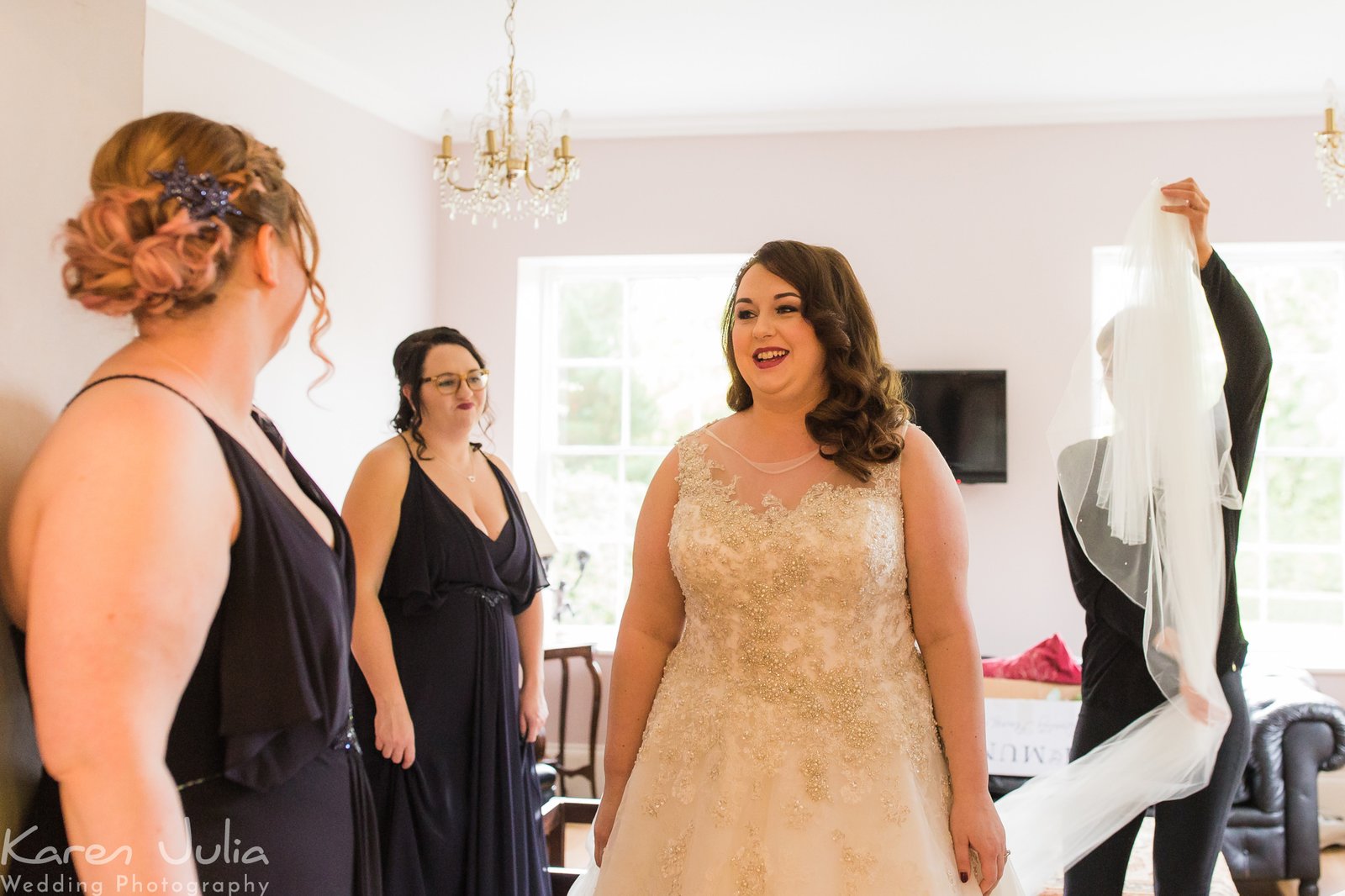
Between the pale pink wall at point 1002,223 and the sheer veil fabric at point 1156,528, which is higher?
the pale pink wall at point 1002,223

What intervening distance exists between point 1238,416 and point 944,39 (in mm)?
2754

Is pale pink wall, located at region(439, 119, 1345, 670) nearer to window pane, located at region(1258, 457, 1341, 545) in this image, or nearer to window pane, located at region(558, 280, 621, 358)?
window pane, located at region(558, 280, 621, 358)

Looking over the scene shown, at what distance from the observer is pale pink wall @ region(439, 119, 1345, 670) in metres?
5.22

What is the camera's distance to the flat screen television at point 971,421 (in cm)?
533

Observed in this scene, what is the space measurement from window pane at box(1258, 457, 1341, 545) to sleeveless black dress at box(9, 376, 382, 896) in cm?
549

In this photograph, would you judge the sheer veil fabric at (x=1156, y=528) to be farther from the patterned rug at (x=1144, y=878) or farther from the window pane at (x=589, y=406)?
the window pane at (x=589, y=406)

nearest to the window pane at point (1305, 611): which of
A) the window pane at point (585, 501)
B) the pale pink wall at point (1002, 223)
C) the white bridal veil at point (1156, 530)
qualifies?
the pale pink wall at point (1002, 223)

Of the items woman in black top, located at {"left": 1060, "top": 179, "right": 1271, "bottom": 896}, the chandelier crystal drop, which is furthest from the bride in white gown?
the chandelier crystal drop

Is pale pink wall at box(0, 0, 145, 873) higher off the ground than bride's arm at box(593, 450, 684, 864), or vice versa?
pale pink wall at box(0, 0, 145, 873)

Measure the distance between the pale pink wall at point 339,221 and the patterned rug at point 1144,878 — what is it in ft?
10.6

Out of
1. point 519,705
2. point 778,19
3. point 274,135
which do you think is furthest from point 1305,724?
point 274,135

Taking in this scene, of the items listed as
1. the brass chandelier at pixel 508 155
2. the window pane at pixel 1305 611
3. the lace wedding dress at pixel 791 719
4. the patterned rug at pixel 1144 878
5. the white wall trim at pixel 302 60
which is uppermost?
the white wall trim at pixel 302 60

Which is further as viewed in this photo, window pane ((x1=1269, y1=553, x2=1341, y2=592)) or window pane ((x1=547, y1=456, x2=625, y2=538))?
window pane ((x1=547, y1=456, x2=625, y2=538))

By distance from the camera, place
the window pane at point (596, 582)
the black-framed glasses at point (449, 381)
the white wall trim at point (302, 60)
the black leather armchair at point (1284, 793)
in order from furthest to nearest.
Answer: the window pane at point (596, 582)
the white wall trim at point (302, 60)
the black leather armchair at point (1284, 793)
the black-framed glasses at point (449, 381)
